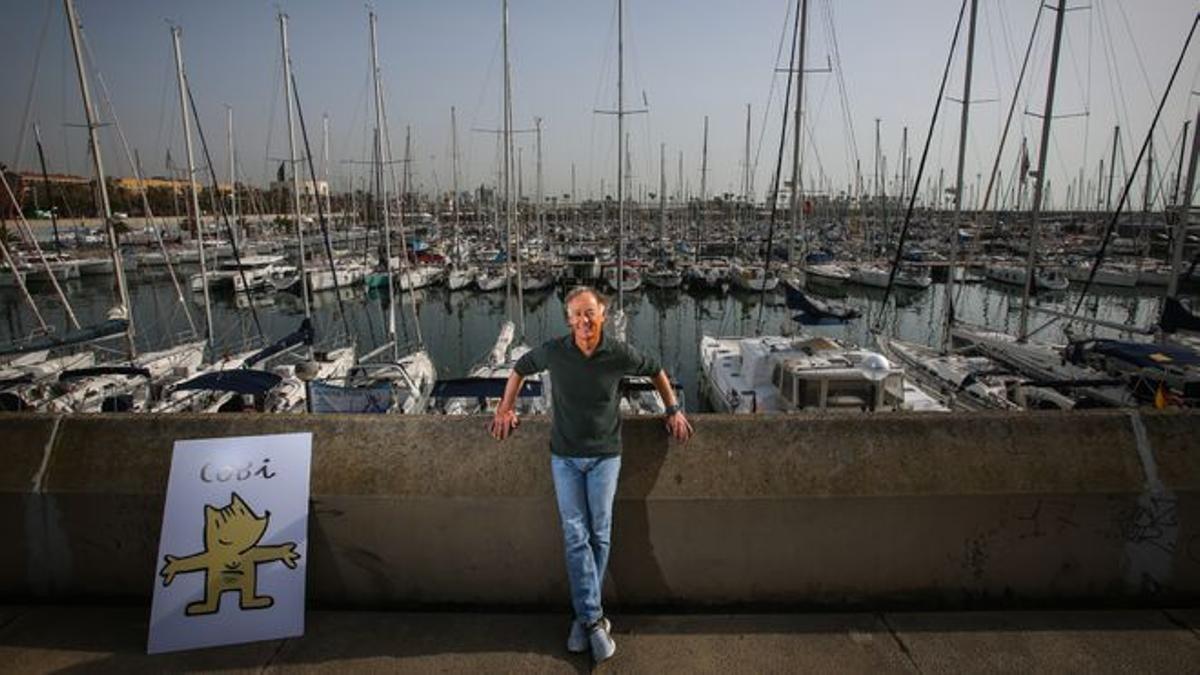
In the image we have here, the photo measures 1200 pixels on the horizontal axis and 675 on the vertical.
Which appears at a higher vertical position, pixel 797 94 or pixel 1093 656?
pixel 797 94

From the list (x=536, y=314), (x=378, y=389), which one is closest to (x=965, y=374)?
(x=378, y=389)

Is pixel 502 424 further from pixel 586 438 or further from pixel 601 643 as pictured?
pixel 601 643

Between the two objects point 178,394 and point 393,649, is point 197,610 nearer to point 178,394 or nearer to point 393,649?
point 393,649

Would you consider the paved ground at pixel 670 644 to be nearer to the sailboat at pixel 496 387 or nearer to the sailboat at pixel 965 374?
the sailboat at pixel 496 387

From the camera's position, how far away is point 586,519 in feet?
12.2

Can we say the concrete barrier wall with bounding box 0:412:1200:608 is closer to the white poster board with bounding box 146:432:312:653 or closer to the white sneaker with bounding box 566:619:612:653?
the white poster board with bounding box 146:432:312:653

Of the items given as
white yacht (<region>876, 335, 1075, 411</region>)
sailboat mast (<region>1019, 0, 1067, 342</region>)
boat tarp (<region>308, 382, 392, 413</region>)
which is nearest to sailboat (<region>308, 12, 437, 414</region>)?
boat tarp (<region>308, 382, 392, 413</region>)

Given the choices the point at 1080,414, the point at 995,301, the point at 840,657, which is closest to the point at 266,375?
the point at 840,657

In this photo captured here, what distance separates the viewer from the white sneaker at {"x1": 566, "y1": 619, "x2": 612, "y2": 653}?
351 centimetres

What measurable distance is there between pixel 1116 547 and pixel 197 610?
5707 millimetres

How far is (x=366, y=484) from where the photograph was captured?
12.8ft

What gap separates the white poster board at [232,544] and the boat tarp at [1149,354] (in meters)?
17.9

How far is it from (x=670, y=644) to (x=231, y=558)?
276 centimetres

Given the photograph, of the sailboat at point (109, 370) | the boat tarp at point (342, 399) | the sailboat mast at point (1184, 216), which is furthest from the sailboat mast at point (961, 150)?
the sailboat at point (109, 370)
